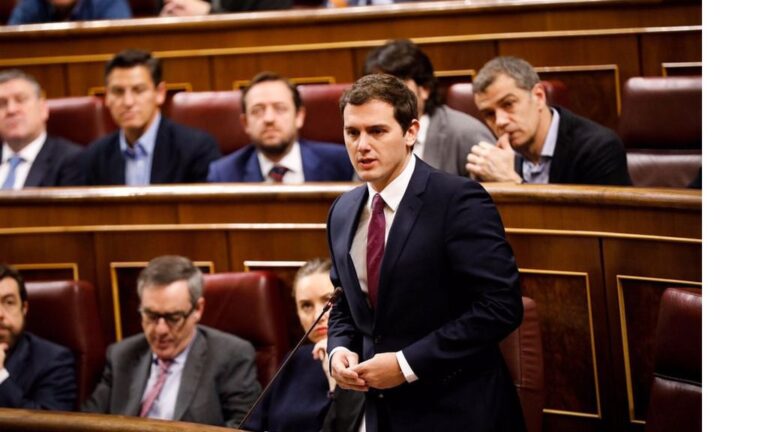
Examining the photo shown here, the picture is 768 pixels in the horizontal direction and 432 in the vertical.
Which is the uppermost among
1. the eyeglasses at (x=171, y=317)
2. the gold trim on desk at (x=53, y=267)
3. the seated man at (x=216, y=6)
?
the seated man at (x=216, y=6)

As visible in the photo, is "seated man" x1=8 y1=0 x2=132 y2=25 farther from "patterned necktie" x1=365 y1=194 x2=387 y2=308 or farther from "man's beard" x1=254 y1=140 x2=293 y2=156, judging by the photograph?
"patterned necktie" x1=365 y1=194 x2=387 y2=308

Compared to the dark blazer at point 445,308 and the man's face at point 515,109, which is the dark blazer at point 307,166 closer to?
the man's face at point 515,109

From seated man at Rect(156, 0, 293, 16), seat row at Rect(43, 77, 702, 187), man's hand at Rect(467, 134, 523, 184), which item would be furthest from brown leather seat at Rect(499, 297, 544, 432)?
seated man at Rect(156, 0, 293, 16)

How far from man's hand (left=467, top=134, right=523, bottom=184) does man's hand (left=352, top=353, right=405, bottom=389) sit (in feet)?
1.39

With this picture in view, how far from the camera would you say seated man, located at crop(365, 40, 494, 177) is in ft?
4.25

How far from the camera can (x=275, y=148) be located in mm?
1413

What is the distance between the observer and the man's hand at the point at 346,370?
784mm

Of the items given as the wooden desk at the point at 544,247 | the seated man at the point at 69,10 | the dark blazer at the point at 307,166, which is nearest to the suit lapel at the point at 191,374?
the wooden desk at the point at 544,247

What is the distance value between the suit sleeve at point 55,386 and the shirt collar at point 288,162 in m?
0.35

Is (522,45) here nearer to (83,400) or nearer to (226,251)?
(226,251)

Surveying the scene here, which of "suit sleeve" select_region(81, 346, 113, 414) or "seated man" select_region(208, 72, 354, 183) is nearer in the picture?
"suit sleeve" select_region(81, 346, 113, 414)

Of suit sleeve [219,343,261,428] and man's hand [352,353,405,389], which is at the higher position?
man's hand [352,353,405,389]
